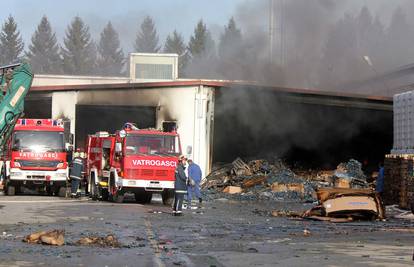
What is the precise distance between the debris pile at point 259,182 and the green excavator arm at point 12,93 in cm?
1033

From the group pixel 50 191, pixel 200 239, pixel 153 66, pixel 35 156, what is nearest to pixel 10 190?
pixel 35 156

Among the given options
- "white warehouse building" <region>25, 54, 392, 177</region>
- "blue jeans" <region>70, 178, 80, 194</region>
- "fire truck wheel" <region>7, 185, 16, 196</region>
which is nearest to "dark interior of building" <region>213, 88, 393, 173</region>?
"white warehouse building" <region>25, 54, 392, 177</region>

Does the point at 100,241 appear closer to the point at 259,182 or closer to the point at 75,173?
the point at 75,173

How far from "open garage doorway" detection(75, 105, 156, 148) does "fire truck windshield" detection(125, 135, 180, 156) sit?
36.3 ft

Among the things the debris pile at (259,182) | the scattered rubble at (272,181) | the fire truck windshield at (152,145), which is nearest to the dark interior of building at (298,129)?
the scattered rubble at (272,181)

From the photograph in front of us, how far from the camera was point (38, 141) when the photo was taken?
2575 cm

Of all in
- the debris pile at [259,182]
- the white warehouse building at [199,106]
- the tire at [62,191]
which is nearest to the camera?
the tire at [62,191]

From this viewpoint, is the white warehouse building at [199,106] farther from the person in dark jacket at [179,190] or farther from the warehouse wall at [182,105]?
the person in dark jacket at [179,190]

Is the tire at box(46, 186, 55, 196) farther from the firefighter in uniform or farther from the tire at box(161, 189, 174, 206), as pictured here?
the tire at box(161, 189, 174, 206)

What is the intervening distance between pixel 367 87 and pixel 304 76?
11.4 ft

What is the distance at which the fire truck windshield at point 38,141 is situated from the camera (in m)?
25.5

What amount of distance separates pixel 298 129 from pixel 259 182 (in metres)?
5.81

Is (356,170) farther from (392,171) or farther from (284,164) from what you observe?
(392,171)

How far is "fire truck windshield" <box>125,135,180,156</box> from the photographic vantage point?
2223cm
